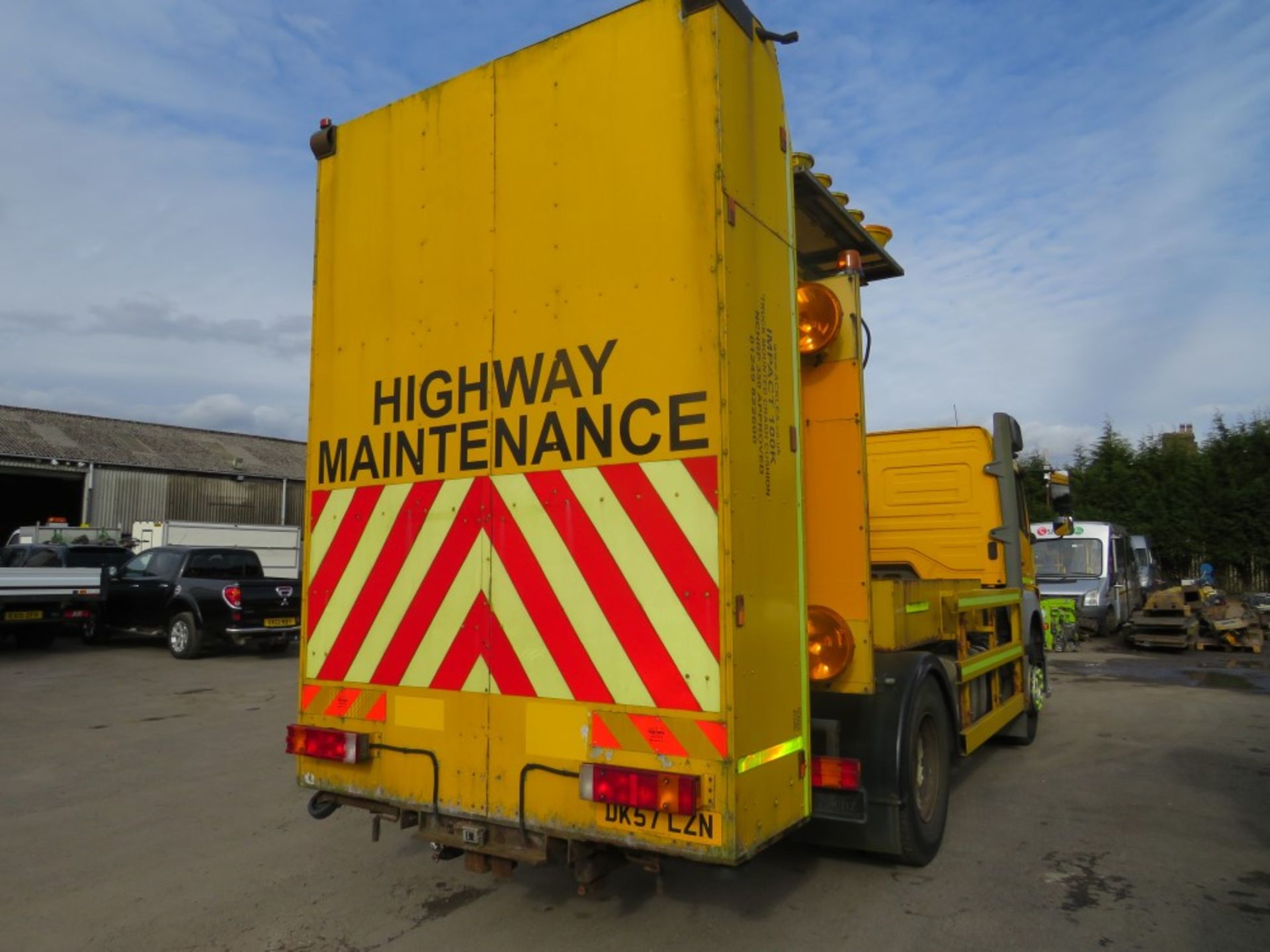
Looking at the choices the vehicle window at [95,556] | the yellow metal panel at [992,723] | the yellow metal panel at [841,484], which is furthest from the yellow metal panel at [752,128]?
the vehicle window at [95,556]

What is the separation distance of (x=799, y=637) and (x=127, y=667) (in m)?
13.4

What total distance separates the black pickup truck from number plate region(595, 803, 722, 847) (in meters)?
12.2

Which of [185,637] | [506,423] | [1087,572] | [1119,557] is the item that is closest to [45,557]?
[185,637]

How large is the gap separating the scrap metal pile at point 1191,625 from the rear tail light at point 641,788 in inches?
663

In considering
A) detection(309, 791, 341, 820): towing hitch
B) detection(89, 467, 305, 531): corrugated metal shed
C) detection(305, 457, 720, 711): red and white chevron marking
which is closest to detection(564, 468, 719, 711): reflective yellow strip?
detection(305, 457, 720, 711): red and white chevron marking

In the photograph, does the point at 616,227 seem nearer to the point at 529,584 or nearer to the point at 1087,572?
the point at 529,584

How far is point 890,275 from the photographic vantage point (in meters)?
5.65

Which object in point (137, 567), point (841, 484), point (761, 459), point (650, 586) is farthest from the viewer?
point (137, 567)

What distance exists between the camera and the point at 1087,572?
18.5 metres

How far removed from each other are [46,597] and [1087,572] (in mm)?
19519

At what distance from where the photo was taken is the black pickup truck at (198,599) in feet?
47.1

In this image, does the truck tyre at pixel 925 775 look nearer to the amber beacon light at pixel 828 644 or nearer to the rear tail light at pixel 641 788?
the amber beacon light at pixel 828 644

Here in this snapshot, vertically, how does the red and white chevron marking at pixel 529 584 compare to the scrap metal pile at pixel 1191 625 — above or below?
above

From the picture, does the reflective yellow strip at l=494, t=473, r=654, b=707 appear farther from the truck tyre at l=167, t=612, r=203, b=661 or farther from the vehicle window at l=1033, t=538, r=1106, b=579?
the vehicle window at l=1033, t=538, r=1106, b=579
